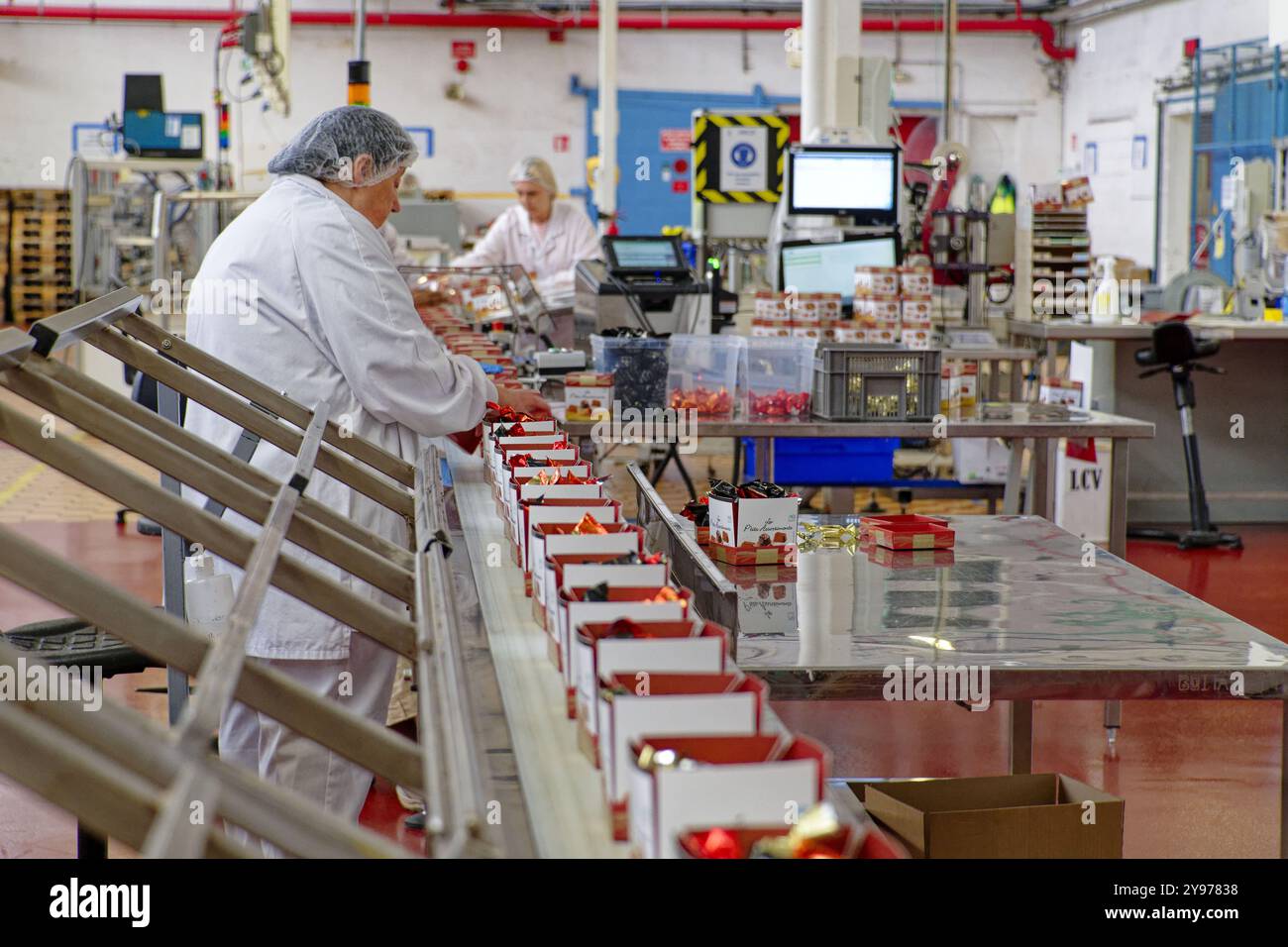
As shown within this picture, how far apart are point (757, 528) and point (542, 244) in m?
4.68

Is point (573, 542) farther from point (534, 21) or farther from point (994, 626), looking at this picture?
point (534, 21)

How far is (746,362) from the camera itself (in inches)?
184

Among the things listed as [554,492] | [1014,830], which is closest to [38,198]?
[554,492]

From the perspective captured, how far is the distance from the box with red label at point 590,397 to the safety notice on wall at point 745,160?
2.95 meters

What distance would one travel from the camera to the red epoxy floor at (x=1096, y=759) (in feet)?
11.0

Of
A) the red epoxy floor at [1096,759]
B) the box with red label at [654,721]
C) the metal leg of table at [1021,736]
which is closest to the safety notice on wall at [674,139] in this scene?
the red epoxy floor at [1096,759]

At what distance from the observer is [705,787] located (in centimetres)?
106

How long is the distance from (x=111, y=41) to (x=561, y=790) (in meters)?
16.8

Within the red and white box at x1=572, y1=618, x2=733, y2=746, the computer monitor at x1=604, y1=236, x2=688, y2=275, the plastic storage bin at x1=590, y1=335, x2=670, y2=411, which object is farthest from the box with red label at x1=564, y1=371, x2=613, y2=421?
the red and white box at x1=572, y1=618, x2=733, y2=746

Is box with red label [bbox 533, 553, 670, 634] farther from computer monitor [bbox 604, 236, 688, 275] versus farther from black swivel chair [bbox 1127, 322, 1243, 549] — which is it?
black swivel chair [bbox 1127, 322, 1243, 549]

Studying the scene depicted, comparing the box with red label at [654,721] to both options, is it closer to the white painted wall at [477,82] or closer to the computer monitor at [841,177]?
the computer monitor at [841,177]

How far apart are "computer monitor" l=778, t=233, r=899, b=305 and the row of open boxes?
14.0 feet

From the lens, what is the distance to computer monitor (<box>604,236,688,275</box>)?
5445 mm

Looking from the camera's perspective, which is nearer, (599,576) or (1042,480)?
(599,576)
